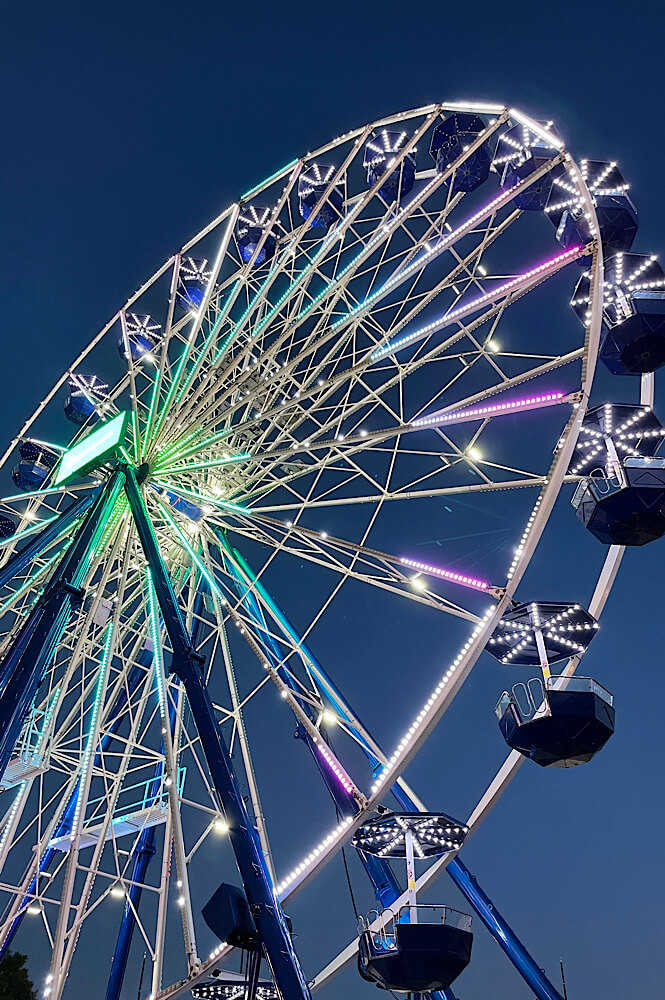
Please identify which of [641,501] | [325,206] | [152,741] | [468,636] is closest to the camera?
[468,636]

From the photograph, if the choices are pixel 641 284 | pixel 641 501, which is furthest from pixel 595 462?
pixel 641 284

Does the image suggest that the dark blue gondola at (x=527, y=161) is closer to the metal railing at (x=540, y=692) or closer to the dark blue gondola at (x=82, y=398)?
the metal railing at (x=540, y=692)

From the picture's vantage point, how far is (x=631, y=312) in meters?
12.2

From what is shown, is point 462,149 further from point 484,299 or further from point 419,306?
point 484,299

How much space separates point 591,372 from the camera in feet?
32.5

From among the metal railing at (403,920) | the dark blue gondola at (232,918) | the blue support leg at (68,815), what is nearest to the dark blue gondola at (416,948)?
the metal railing at (403,920)

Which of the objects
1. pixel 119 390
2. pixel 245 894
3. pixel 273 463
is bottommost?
pixel 245 894

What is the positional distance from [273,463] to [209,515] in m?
1.41

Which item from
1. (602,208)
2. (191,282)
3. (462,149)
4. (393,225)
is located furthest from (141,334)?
(602,208)

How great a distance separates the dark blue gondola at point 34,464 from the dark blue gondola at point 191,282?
463 cm

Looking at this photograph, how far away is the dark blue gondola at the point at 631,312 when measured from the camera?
1206cm

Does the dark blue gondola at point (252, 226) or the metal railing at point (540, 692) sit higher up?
the dark blue gondola at point (252, 226)

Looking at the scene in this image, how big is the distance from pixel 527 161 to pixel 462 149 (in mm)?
1925

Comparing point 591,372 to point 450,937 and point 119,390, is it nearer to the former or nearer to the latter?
point 450,937
